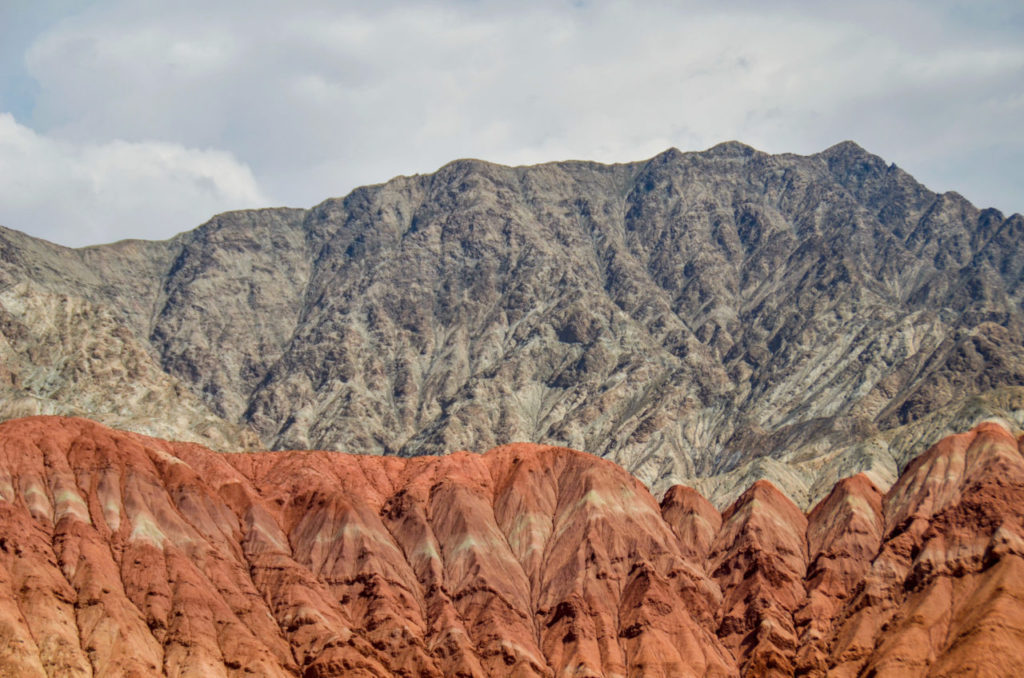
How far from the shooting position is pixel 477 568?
413 feet

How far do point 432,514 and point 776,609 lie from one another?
41.1 m

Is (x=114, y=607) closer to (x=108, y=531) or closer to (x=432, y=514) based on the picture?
(x=108, y=531)

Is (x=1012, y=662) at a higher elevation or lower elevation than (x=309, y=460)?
lower

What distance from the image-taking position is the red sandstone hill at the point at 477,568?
343ft

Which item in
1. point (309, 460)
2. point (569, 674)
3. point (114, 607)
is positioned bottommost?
point (569, 674)

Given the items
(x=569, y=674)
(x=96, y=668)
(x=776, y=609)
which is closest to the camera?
(x=96, y=668)

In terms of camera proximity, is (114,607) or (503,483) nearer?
(114,607)

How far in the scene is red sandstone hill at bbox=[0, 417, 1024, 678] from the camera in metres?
104

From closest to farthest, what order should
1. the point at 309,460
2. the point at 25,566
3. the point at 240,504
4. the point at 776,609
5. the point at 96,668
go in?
the point at 96,668 < the point at 25,566 < the point at 776,609 < the point at 240,504 < the point at 309,460

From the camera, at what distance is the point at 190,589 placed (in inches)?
4304

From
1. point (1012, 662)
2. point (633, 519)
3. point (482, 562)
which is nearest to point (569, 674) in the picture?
point (482, 562)

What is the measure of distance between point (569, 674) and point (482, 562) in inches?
766

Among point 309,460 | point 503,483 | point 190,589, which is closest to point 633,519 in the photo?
point 503,483

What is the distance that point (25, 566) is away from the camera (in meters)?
103
